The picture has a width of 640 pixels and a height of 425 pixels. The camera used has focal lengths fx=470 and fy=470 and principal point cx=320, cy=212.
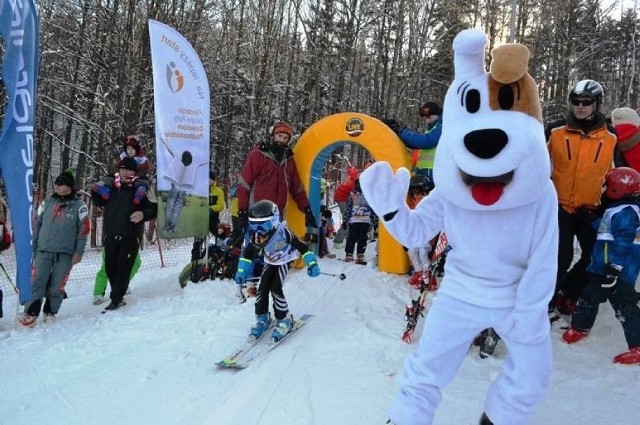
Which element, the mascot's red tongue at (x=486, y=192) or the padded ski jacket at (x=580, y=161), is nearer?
the mascot's red tongue at (x=486, y=192)

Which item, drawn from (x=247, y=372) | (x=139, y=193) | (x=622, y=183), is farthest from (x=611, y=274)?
(x=139, y=193)

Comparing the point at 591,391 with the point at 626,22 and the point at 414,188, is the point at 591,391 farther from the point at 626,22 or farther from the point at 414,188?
the point at 626,22

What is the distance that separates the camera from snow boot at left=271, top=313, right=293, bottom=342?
15.2ft

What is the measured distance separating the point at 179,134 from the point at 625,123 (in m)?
5.70

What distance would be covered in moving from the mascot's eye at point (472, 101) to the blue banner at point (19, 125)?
4.65m

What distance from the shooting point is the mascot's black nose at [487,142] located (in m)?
2.27

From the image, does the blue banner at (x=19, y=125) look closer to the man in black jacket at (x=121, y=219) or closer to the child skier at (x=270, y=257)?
the man in black jacket at (x=121, y=219)

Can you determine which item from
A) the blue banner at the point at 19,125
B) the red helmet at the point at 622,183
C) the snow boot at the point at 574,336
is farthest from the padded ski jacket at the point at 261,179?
the red helmet at the point at 622,183

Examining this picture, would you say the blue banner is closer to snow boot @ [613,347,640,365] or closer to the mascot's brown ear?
the mascot's brown ear

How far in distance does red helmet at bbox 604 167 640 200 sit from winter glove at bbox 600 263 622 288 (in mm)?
582

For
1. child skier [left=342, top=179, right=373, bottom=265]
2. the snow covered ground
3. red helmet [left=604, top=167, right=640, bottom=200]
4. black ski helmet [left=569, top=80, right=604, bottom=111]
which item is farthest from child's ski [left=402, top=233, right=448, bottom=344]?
A: child skier [left=342, top=179, right=373, bottom=265]

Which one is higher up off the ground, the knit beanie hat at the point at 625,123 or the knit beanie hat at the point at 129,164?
the knit beanie hat at the point at 625,123

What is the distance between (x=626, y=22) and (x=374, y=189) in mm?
35768

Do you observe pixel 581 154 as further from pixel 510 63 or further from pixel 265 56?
pixel 265 56
